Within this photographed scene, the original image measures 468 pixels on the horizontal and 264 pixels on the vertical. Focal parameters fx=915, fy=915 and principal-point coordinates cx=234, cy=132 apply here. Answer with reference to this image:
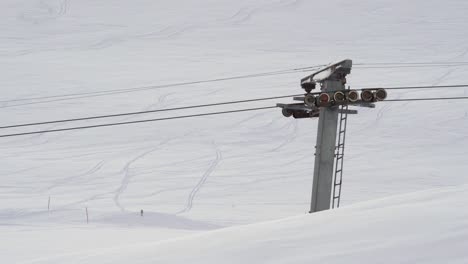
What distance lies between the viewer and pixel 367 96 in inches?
465

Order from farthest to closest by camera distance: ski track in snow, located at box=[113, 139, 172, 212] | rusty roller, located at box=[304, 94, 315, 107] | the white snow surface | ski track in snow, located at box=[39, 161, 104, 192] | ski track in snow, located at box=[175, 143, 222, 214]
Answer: ski track in snow, located at box=[39, 161, 104, 192] < ski track in snow, located at box=[113, 139, 172, 212] < ski track in snow, located at box=[175, 143, 222, 214] < rusty roller, located at box=[304, 94, 315, 107] < the white snow surface

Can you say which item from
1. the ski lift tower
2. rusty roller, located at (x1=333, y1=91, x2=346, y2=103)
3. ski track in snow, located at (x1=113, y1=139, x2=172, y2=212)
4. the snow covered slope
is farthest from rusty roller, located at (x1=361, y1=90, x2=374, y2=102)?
ski track in snow, located at (x1=113, y1=139, x2=172, y2=212)

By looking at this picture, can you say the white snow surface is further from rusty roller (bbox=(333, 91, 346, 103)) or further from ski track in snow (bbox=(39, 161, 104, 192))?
rusty roller (bbox=(333, 91, 346, 103))

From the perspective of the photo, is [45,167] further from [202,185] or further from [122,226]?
[122,226]

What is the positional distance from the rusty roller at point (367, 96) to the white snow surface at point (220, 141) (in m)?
2.35

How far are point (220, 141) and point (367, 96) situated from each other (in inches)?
673

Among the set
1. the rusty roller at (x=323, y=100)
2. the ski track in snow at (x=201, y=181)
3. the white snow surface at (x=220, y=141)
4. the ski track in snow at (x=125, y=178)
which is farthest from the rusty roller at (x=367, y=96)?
the ski track in snow at (x=125, y=178)

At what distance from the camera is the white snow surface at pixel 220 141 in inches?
271

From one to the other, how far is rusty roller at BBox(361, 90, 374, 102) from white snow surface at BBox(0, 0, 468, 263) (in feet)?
7.72

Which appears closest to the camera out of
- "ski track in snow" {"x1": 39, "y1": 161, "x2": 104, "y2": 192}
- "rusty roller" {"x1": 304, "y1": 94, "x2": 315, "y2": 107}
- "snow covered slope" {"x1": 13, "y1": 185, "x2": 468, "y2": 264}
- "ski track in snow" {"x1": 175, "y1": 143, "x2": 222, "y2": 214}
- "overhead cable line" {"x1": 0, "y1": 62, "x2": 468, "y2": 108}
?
"snow covered slope" {"x1": 13, "y1": 185, "x2": 468, "y2": 264}

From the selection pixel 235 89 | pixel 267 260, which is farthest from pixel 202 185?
pixel 267 260

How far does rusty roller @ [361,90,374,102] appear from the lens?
38.7ft

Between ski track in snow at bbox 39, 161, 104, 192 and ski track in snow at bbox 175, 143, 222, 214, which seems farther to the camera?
ski track in snow at bbox 39, 161, 104, 192

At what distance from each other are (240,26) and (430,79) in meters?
13.7
